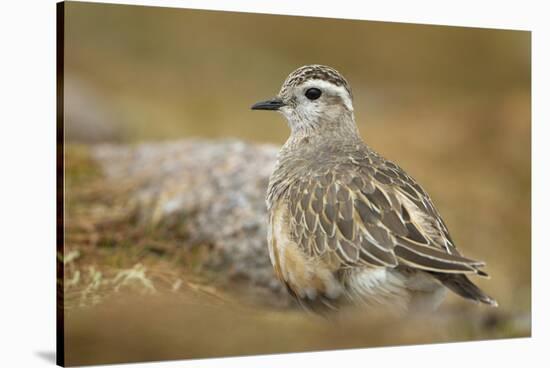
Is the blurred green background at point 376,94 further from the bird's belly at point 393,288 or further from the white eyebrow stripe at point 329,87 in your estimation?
the bird's belly at point 393,288

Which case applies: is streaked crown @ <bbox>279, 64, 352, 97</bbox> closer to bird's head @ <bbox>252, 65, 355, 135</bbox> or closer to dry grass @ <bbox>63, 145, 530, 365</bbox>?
bird's head @ <bbox>252, 65, 355, 135</bbox>

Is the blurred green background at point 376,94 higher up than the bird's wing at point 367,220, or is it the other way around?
the blurred green background at point 376,94

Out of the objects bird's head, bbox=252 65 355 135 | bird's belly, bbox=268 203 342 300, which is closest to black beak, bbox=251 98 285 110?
bird's head, bbox=252 65 355 135

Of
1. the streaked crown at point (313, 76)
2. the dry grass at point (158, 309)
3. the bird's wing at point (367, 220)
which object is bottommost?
the dry grass at point (158, 309)

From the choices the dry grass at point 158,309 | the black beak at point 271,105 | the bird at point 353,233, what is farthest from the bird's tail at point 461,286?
the black beak at point 271,105

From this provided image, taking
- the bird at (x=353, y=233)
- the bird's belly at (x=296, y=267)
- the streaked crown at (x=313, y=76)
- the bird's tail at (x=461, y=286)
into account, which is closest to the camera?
the bird's tail at (x=461, y=286)

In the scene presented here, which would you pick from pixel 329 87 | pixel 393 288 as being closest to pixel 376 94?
pixel 329 87

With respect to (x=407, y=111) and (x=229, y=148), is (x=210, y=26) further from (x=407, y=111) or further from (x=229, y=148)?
(x=407, y=111)

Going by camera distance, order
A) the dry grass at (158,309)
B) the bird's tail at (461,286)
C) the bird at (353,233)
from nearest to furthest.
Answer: the bird's tail at (461,286) → the bird at (353,233) → the dry grass at (158,309)
